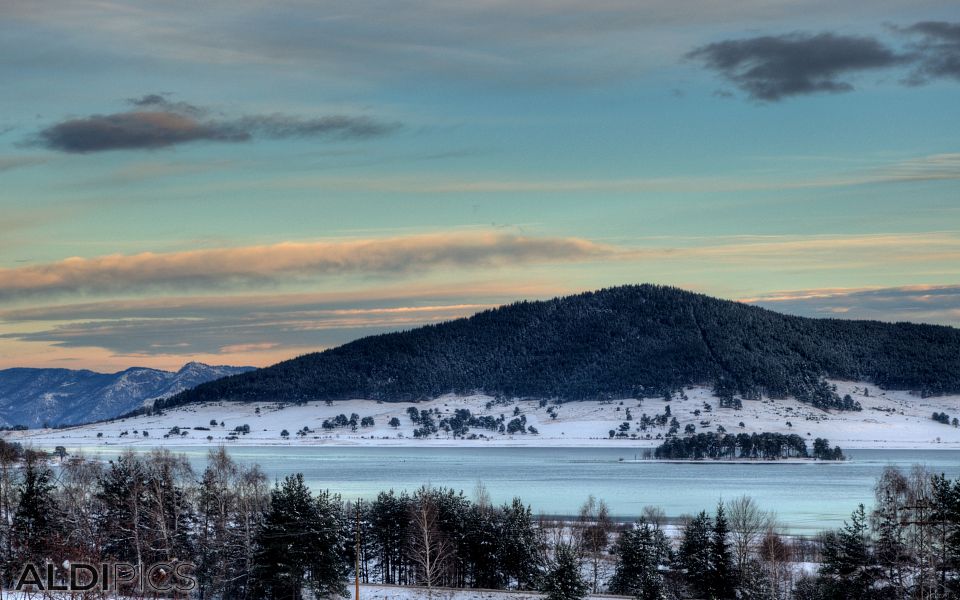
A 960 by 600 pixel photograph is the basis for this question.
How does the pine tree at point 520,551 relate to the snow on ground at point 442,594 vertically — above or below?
above

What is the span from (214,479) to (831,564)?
168ft

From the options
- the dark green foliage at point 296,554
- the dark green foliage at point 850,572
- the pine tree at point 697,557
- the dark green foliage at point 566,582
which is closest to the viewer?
the dark green foliage at point 566,582

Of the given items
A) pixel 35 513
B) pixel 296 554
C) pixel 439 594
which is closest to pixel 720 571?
pixel 439 594

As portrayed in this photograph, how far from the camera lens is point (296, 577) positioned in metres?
78.9

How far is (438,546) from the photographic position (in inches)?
3462

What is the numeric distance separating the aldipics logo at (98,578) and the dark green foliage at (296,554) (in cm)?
566

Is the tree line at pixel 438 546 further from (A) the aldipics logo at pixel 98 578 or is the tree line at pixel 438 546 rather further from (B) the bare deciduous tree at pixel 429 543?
(A) the aldipics logo at pixel 98 578

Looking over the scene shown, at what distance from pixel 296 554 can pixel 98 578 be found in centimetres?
3337

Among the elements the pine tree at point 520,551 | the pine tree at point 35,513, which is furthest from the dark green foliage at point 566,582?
the pine tree at point 35,513

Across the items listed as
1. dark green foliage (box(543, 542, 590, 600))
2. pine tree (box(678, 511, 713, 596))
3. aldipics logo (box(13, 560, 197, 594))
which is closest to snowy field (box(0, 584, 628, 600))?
pine tree (box(678, 511, 713, 596))

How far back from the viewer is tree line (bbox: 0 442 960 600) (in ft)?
244

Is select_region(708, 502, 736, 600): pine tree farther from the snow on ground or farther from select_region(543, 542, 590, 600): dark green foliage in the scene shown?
select_region(543, 542, 590, 600): dark green foliage

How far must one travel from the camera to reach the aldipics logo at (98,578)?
46.9m

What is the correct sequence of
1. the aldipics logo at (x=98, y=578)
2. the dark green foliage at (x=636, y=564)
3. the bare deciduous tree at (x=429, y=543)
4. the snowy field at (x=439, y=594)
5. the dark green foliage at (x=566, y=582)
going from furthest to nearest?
the bare deciduous tree at (x=429, y=543) → the snowy field at (x=439, y=594) → the dark green foliage at (x=636, y=564) → the dark green foliage at (x=566, y=582) → the aldipics logo at (x=98, y=578)
